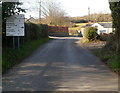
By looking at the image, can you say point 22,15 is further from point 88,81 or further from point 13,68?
point 88,81

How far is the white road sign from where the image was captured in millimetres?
16256

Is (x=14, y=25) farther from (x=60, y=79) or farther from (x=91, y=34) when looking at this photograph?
(x=91, y=34)

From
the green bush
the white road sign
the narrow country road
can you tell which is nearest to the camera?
the narrow country road

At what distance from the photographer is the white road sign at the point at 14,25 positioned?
16256 millimetres

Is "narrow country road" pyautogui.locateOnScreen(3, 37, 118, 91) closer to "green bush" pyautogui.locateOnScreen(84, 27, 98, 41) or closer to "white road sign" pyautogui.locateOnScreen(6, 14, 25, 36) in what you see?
"white road sign" pyautogui.locateOnScreen(6, 14, 25, 36)

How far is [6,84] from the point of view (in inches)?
332

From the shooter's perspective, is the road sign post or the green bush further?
the green bush

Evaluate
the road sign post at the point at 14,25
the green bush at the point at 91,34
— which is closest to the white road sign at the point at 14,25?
the road sign post at the point at 14,25

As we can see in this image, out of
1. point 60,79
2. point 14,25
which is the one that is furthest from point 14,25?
point 60,79

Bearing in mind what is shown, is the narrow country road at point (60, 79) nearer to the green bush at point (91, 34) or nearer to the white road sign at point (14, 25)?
the white road sign at point (14, 25)

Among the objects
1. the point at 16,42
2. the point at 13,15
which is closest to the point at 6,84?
the point at 13,15

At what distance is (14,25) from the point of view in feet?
54.1

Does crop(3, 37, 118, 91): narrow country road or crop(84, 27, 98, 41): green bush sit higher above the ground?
crop(84, 27, 98, 41): green bush

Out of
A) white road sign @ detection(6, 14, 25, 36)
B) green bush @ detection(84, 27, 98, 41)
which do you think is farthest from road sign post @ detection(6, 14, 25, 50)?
green bush @ detection(84, 27, 98, 41)
